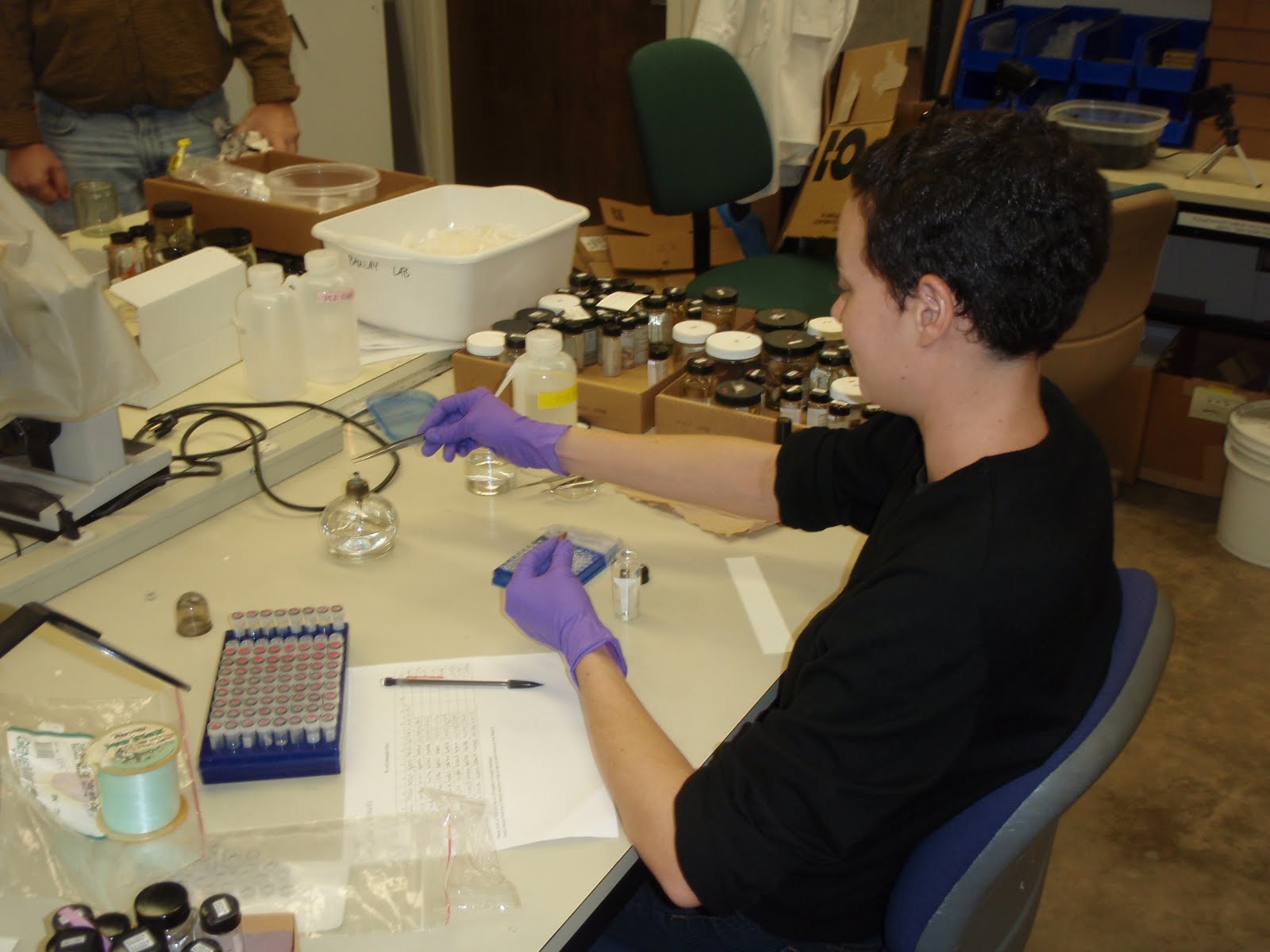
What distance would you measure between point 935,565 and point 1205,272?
289 cm

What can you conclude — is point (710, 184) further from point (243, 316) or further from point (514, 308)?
point (243, 316)

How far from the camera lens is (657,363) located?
172 centimetres

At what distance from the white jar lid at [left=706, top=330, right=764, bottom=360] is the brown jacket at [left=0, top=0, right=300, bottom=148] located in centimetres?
152

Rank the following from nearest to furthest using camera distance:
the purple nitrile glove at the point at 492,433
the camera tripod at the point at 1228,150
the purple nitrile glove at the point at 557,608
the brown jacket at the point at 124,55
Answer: the purple nitrile glove at the point at 557,608
the purple nitrile glove at the point at 492,433
the brown jacket at the point at 124,55
the camera tripod at the point at 1228,150

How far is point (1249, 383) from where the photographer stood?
120 inches

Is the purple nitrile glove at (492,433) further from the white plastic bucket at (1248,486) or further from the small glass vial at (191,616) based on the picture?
the white plastic bucket at (1248,486)

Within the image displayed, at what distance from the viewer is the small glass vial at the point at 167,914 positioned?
789 millimetres

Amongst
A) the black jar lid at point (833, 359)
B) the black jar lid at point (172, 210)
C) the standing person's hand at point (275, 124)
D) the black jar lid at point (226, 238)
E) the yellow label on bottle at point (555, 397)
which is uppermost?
the standing person's hand at point (275, 124)

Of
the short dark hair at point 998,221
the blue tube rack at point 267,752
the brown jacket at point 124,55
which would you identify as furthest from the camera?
the brown jacket at point 124,55

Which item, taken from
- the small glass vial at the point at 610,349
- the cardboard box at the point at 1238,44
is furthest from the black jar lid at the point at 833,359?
the cardboard box at the point at 1238,44

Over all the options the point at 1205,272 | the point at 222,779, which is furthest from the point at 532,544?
the point at 1205,272

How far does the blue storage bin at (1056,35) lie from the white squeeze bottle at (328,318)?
2.16 m

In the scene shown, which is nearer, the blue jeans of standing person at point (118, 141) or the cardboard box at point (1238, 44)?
the blue jeans of standing person at point (118, 141)

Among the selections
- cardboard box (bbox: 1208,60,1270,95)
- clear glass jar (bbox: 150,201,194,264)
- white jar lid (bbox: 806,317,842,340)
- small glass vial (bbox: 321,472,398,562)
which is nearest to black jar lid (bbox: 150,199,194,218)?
clear glass jar (bbox: 150,201,194,264)
